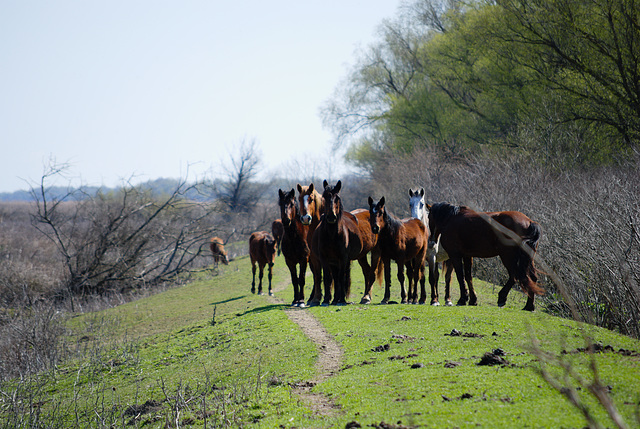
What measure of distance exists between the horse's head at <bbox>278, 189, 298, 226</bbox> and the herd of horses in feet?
0.07

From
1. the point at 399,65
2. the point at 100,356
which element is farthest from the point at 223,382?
the point at 399,65

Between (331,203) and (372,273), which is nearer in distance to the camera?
(331,203)

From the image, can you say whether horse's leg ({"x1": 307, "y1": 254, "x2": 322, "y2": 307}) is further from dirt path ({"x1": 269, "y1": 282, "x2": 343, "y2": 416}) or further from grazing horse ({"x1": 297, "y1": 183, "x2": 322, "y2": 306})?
dirt path ({"x1": 269, "y1": 282, "x2": 343, "y2": 416})

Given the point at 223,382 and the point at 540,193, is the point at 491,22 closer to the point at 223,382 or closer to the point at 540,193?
the point at 540,193

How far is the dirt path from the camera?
5.99 m

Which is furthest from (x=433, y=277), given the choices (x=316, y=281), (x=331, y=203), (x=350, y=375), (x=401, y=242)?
(x=350, y=375)

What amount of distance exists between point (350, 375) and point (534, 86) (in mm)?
21352

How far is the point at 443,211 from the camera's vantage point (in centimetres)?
1185

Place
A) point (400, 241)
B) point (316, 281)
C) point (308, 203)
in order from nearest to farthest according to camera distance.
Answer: point (308, 203) < point (400, 241) < point (316, 281)

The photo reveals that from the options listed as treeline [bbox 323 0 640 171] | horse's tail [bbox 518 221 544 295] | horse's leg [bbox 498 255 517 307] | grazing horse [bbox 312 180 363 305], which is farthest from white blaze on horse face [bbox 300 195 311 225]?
treeline [bbox 323 0 640 171]

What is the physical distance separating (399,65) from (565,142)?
21.9 m

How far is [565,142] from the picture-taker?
22.4 meters

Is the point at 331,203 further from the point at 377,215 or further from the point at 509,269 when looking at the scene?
the point at 509,269

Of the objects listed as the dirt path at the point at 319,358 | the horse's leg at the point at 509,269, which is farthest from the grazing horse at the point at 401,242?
the dirt path at the point at 319,358
